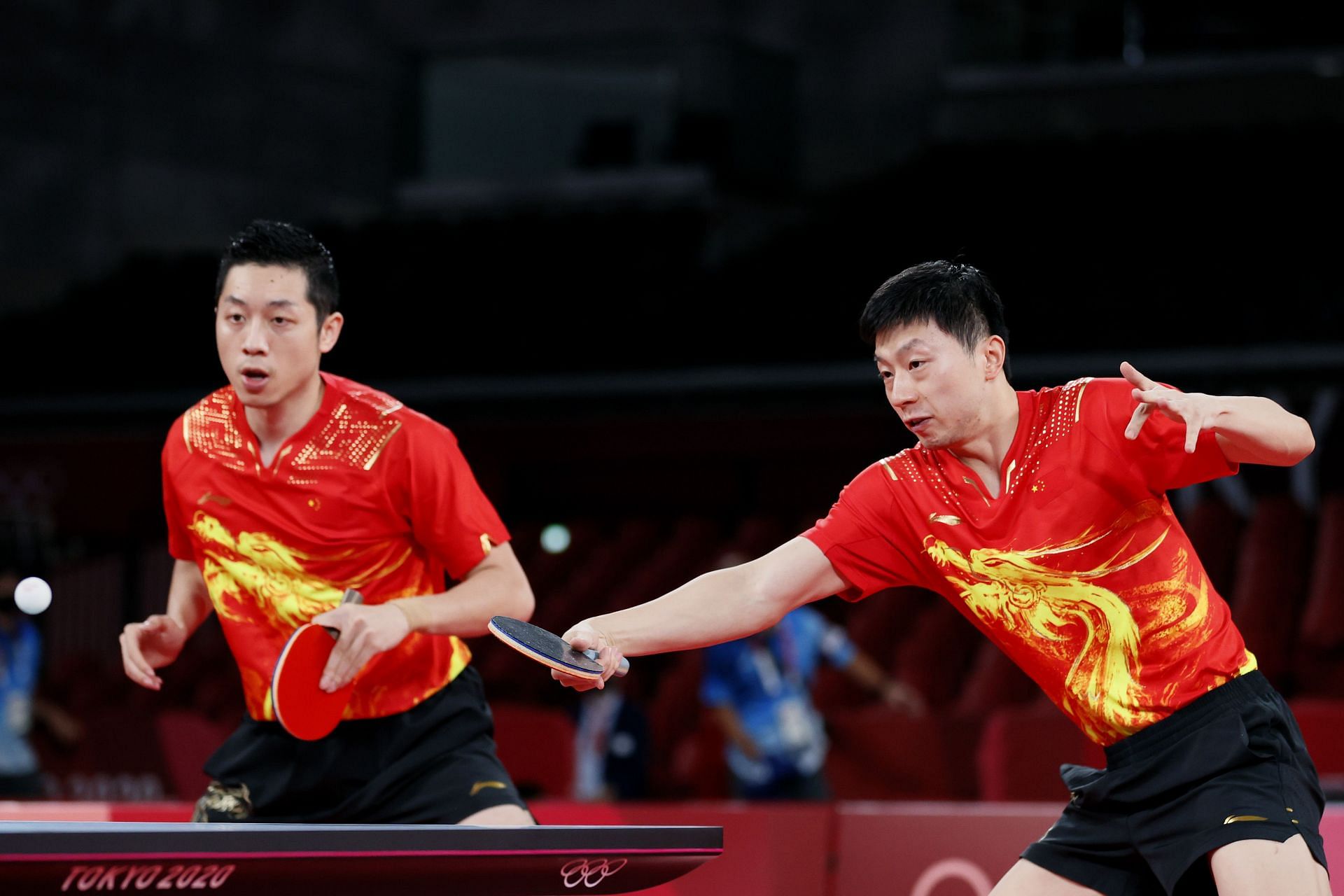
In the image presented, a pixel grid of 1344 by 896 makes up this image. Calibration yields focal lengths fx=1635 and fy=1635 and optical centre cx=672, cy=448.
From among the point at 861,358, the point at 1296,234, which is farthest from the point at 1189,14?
the point at 861,358

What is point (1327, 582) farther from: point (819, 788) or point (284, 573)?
point (284, 573)

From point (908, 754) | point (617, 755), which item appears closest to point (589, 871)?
point (908, 754)

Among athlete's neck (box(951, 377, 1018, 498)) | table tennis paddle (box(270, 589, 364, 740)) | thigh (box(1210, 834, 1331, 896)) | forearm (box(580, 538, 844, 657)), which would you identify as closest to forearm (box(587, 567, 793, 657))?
forearm (box(580, 538, 844, 657))

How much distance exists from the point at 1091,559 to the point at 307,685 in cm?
146

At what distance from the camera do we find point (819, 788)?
732 cm

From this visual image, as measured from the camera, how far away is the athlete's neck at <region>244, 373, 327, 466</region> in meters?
3.46

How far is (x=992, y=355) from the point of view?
3.01 meters

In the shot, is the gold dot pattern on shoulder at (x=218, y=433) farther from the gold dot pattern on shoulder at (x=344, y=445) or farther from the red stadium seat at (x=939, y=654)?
the red stadium seat at (x=939, y=654)

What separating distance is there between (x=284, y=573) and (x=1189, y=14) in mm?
8657

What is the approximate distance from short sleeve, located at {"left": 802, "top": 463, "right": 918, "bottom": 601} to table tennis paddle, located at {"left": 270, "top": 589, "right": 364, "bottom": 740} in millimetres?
917

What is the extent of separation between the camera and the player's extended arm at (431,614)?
9.79 feet

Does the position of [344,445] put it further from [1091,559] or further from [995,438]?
[1091,559]

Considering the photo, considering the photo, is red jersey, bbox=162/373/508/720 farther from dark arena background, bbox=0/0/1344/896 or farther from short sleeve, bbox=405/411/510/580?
dark arena background, bbox=0/0/1344/896

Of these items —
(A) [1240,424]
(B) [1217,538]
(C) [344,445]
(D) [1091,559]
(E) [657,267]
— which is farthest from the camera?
(E) [657,267]
